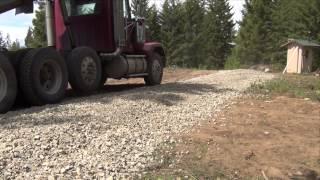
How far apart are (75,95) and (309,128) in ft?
18.1

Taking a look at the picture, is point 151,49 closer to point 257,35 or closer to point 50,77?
point 50,77

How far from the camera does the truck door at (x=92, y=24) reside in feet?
44.5

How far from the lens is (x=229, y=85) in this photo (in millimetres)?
14891

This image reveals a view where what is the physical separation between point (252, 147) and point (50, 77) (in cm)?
477

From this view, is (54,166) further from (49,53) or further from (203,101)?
(203,101)

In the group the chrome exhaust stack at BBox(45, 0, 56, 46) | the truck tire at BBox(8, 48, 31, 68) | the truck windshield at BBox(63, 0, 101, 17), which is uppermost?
the truck windshield at BBox(63, 0, 101, 17)

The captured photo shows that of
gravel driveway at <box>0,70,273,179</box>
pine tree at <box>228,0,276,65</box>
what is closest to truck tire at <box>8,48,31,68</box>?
gravel driveway at <box>0,70,273,179</box>

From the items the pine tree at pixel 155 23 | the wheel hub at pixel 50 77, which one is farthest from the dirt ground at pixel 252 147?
the pine tree at pixel 155 23

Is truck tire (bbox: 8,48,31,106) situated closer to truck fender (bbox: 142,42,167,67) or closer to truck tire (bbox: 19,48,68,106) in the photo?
truck tire (bbox: 19,48,68,106)

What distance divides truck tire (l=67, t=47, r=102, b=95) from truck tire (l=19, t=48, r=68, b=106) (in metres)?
0.70

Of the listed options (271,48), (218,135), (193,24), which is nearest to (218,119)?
(218,135)

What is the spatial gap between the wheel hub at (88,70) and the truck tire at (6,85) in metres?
2.63

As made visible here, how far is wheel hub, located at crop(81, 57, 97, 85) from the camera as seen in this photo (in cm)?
1198

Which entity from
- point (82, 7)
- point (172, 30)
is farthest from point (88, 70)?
point (172, 30)
